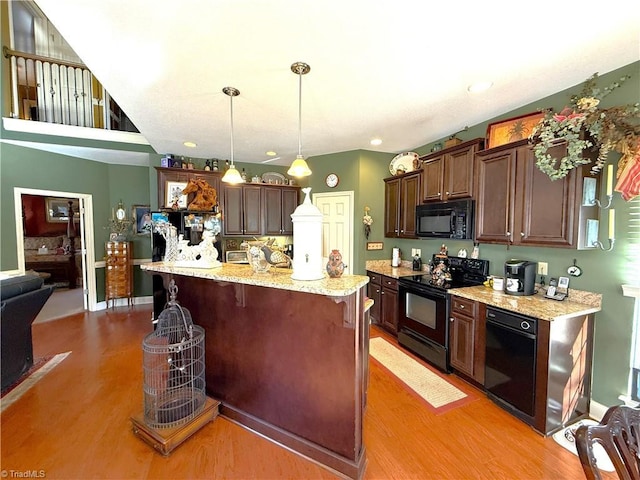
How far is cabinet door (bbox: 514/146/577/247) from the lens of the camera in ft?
7.12

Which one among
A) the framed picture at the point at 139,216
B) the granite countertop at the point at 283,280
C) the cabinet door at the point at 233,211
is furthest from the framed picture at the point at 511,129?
the framed picture at the point at 139,216

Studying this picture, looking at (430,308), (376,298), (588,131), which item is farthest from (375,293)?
(588,131)

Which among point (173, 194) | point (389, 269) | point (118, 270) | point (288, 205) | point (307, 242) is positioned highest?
point (173, 194)

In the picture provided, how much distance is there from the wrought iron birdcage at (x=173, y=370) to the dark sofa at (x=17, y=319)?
4.94 feet

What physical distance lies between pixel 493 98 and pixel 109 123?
564 centimetres

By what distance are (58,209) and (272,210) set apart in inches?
214

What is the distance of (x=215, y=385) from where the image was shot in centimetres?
Answer: 230

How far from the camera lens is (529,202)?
95.6 inches

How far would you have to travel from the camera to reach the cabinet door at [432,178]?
11.1 feet

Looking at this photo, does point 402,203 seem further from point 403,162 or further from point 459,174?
point 459,174

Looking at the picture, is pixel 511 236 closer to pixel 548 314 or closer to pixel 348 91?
pixel 548 314

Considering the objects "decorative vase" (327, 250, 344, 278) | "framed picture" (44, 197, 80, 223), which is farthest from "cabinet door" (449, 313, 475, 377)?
"framed picture" (44, 197, 80, 223)

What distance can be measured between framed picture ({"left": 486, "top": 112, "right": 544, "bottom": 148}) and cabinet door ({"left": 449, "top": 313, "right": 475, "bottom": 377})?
1.84m

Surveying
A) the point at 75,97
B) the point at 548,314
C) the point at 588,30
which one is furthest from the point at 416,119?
the point at 75,97
